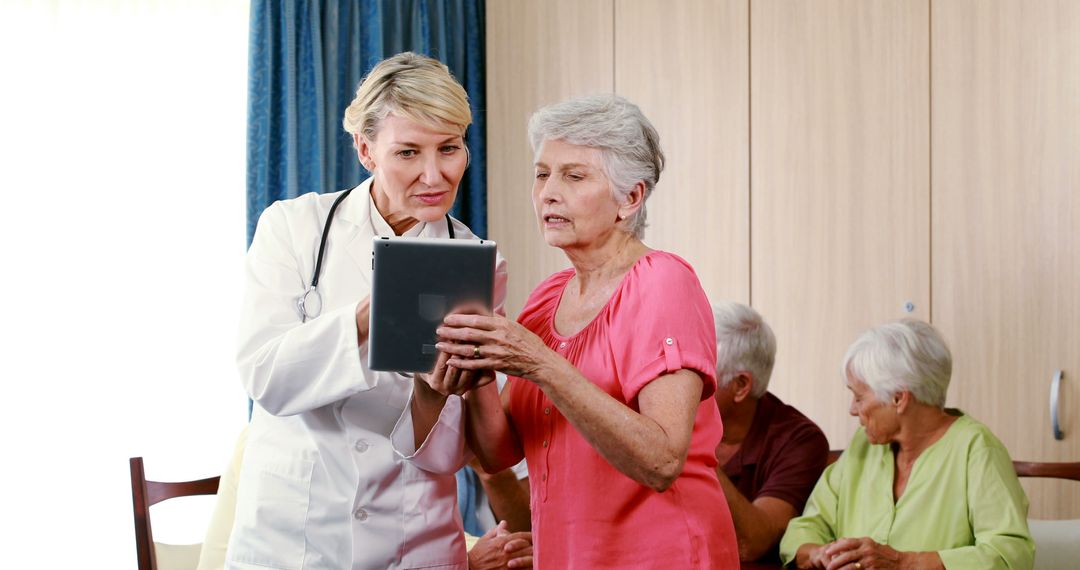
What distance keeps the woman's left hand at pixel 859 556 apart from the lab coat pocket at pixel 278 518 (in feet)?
3.73

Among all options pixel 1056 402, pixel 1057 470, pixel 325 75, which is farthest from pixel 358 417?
pixel 325 75

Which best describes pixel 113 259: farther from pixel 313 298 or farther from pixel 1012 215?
pixel 1012 215

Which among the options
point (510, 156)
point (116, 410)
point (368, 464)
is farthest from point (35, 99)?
point (368, 464)

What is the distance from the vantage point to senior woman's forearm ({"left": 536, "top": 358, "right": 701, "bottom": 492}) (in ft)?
4.33

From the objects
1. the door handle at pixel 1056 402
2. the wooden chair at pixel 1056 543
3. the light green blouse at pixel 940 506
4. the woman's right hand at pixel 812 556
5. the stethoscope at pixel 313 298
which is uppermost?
the stethoscope at pixel 313 298

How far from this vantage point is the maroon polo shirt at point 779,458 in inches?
103

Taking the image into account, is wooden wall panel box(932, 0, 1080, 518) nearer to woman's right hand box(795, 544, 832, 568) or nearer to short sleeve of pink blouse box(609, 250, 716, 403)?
woman's right hand box(795, 544, 832, 568)

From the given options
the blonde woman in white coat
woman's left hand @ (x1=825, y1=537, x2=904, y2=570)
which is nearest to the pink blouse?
the blonde woman in white coat

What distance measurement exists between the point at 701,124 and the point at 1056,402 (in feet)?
4.73

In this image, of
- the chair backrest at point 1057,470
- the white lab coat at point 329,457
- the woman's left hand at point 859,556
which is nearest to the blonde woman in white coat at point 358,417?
the white lab coat at point 329,457

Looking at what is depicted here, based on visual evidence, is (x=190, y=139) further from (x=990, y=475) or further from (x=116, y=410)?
(x=990, y=475)

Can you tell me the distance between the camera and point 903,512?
246 centimetres

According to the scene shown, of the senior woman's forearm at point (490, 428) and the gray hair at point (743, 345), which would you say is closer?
the senior woman's forearm at point (490, 428)

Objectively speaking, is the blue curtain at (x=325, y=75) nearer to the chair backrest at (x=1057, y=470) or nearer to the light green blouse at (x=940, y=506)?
the light green blouse at (x=940, y=506)
